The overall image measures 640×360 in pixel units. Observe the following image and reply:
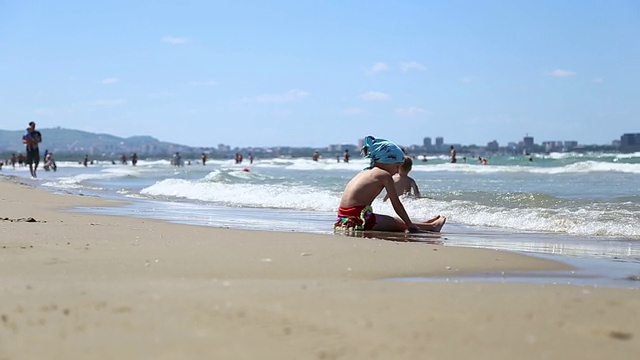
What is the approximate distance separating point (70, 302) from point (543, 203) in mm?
9240

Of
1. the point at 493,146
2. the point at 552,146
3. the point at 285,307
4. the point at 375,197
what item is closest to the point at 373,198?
the point at 375,197

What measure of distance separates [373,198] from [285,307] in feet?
15.7

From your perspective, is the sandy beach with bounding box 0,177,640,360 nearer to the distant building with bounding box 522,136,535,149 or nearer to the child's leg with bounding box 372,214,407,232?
the child's leg with bounding box 372,214,407,232

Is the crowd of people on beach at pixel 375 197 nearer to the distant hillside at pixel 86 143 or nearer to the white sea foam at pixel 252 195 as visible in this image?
the white sea foam at pixel 252 195

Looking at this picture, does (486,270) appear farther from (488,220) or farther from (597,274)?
(488,220)

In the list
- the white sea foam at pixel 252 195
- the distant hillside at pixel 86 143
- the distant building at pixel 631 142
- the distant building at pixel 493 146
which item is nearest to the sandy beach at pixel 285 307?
the white sea foam at pixel 252 195

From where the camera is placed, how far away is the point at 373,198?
7.85 meters

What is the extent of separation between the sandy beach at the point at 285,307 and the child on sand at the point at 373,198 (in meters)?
2.58

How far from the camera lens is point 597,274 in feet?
15.3

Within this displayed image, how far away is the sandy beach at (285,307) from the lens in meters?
2.54

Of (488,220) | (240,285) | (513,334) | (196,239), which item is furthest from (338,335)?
(488,220)

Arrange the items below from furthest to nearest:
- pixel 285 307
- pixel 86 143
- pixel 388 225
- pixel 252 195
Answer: pixel 86 143, pixel 252 195, pixel 388 225, pixel 285 307

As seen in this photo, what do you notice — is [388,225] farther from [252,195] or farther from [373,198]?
[252,195]

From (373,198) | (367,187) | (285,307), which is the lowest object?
(285,307)
